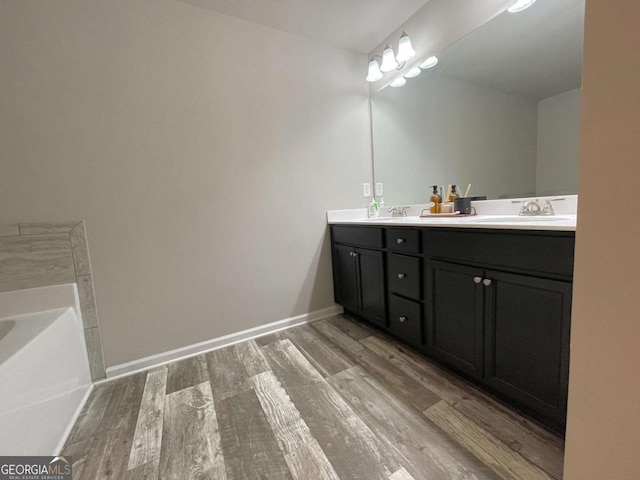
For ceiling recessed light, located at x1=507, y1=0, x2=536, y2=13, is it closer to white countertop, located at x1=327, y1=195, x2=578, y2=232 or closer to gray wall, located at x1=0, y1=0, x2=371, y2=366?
white countertop, located at x1=327, y1=195, x2=578, y2=232

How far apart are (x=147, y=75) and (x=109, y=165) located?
59cm

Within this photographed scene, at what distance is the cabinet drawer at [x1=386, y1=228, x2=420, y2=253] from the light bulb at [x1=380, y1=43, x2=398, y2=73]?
4.40ft

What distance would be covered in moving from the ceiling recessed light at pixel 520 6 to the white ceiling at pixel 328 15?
0.60m

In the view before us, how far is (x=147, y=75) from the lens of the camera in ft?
5.16

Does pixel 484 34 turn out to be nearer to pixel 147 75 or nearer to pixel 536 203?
pixel 536 203

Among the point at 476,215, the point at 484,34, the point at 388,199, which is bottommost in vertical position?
the point at 476,215

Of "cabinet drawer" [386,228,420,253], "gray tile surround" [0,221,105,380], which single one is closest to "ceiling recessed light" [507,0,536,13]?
"cabinet drawer" [386,228,420,253]

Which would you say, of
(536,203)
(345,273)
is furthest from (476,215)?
(345,273)

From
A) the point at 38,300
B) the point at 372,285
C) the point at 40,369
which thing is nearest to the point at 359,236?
the point at 372,285

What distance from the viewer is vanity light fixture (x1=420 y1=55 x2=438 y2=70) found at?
6.05 ft

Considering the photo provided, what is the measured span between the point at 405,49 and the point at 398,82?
28 cm

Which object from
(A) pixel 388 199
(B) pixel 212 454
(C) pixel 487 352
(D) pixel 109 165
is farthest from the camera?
(A) pixel 388 199

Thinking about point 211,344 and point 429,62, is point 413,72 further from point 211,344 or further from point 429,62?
point 211,344

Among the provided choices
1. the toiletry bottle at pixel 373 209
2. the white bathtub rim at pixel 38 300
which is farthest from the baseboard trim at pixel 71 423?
the toiletry bottle at pixel 373 209
